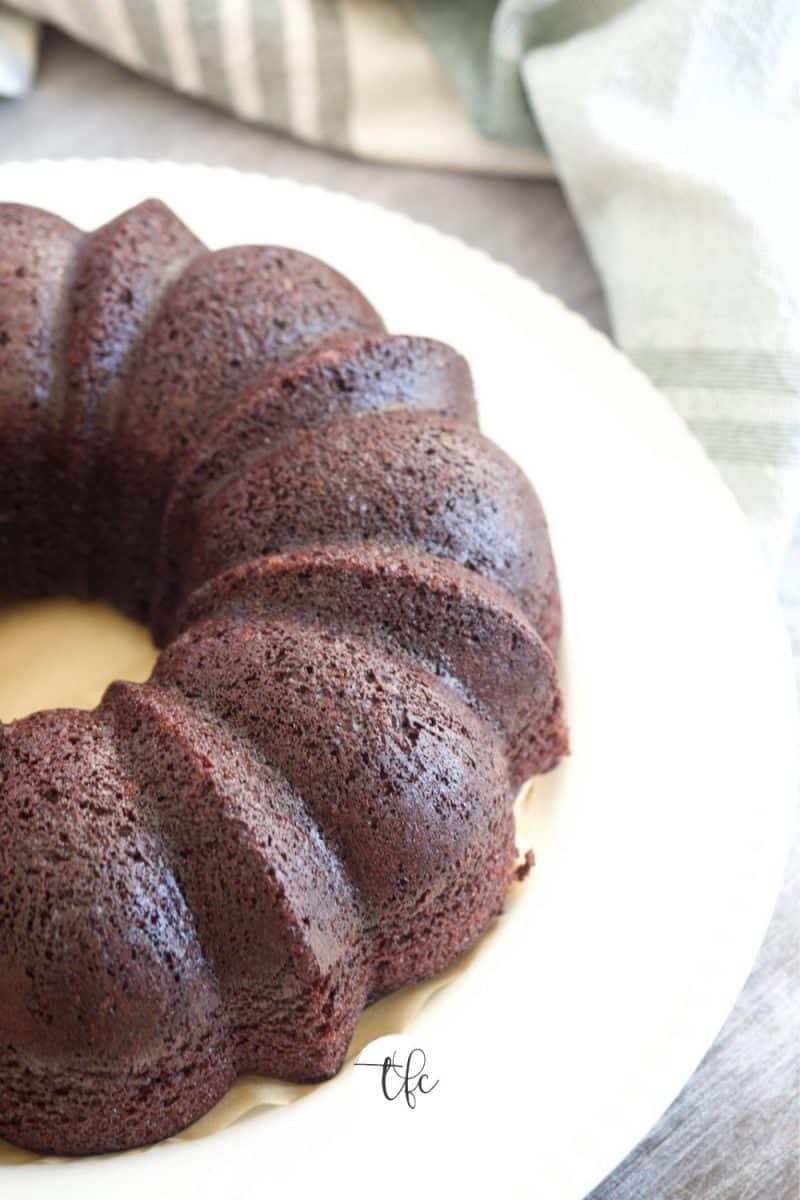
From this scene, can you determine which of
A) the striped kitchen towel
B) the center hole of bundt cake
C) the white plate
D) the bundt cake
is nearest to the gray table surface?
the striped kitchen towel

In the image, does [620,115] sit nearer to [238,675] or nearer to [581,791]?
[581,791]

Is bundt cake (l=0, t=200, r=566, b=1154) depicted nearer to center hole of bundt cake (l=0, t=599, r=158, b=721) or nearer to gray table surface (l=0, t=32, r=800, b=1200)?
center hole of bundt cake (l=0, t=599, r=158, b=721)

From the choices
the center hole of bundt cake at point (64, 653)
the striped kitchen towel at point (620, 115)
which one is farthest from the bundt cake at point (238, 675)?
the striped kitchen towel at point (620, 115)

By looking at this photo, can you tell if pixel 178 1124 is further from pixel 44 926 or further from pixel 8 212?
pixel 8 212

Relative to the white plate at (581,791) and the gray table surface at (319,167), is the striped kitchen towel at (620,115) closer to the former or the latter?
the gray table surface at (319,167)

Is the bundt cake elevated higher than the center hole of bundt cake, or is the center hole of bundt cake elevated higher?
the bundt cake

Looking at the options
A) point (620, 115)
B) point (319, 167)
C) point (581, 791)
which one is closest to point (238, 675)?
point (581, 791)
